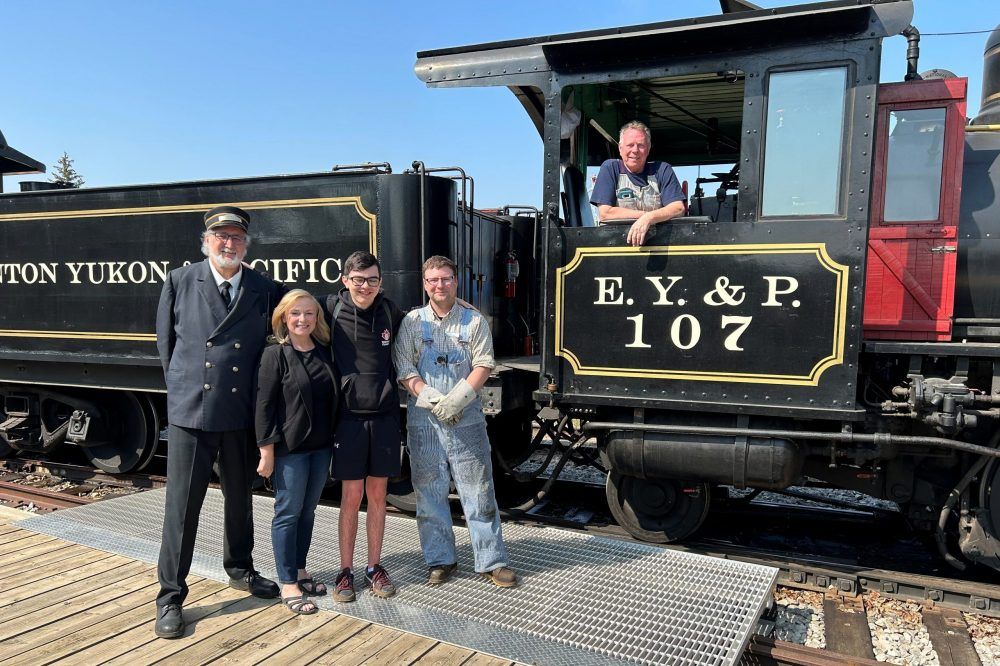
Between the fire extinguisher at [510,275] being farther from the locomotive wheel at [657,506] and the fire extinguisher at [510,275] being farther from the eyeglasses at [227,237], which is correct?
the eyeglasses at [227,237]

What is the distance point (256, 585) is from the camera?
3.26 metres

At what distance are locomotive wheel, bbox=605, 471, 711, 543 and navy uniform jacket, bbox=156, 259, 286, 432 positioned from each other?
2487 mm

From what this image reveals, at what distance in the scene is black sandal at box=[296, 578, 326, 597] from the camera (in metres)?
3.22

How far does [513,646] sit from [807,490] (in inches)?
178

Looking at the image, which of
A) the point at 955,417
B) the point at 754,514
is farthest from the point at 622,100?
the point at 754,514

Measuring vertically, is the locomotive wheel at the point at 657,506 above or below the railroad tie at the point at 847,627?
above

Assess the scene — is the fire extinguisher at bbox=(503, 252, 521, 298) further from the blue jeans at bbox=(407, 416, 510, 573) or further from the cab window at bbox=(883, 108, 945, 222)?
the cab window at bbox=(883, 108, 945, 222)

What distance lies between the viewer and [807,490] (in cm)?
633

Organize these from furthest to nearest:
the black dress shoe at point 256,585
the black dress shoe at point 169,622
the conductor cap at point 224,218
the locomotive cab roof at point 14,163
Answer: the locomotive cab roof at point 14,163, the black dress shoe at point 256,585, the conductor cap at point 224,218, the black dress shoe at point 169,622

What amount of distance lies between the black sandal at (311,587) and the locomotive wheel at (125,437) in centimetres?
354

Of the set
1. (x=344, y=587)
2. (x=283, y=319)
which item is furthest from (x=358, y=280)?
(x=344, y=587)

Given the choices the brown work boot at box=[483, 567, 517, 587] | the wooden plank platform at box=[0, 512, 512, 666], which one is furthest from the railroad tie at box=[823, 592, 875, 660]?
the wooden plank platform at box=[0, 512, 512, 666]

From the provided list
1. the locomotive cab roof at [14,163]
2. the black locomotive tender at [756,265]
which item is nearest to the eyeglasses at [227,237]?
the black locomotive tender at [756,265]

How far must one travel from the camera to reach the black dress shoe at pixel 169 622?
289 cm
